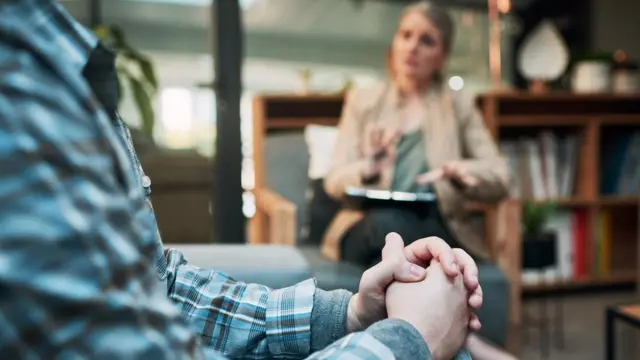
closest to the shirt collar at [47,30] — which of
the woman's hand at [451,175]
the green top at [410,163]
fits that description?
the green top at [410,163]

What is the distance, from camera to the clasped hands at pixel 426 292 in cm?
47

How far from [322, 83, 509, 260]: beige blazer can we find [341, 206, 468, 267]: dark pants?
317mm

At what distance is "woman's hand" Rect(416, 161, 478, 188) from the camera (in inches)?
52.8

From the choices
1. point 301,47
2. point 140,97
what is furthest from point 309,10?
point 140,97

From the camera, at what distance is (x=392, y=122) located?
1.45 m

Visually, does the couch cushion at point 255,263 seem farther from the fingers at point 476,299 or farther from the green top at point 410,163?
the green top at point 410,163

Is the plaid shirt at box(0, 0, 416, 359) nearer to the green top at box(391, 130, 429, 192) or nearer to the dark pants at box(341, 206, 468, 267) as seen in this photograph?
the dark pants at box(341, 206, 468, 267)

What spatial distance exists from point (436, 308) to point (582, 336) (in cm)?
186

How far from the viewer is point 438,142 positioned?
1479 millimetres

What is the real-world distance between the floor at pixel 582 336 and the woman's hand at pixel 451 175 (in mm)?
631

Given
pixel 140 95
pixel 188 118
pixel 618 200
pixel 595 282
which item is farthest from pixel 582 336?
pixel 140 95

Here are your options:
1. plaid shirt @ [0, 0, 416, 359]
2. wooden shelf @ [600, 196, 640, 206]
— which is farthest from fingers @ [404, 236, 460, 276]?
wooden shelf @ [600, 196, 640, 206]

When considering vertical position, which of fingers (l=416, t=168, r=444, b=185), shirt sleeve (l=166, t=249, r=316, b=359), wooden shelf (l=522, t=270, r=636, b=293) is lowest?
wooden shelf (l=522, t=270, r=636, b=293)

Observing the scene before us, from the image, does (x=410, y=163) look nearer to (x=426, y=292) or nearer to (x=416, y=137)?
(x=416, y=137)
